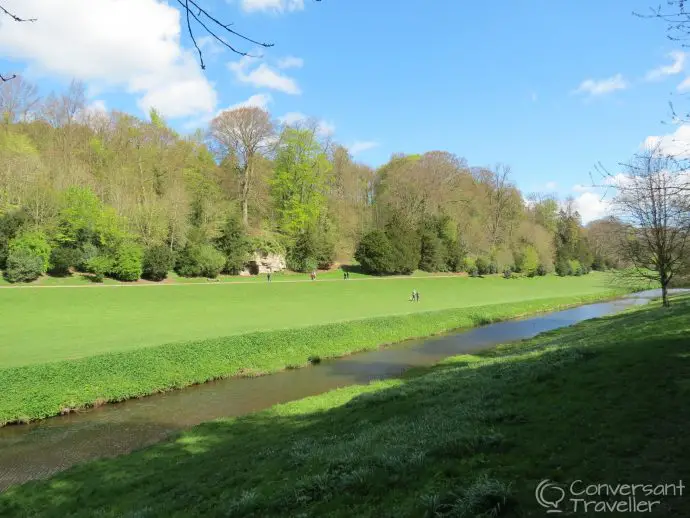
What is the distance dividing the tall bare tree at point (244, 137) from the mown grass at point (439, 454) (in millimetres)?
47994

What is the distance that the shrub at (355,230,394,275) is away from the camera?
184ft

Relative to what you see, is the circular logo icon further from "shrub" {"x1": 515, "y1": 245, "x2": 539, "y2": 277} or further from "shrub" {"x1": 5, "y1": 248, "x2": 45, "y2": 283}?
"shrub" {"x1": 515, "y1": 245, "x2": 539, "y2": 277}

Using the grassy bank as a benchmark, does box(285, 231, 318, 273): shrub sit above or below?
above

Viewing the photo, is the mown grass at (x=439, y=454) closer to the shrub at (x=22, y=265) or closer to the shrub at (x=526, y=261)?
the shrub at (x=22, y=265)

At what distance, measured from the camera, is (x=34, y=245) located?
33656 millimetres

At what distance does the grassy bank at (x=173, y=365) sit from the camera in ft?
44.8

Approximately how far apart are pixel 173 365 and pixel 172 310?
12.2 meters

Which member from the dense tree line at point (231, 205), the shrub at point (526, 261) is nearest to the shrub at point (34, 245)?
the dense tree line at point (231, 205)

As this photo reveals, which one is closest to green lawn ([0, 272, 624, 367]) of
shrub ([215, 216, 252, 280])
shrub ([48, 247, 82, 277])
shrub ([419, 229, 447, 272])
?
shrub ([48, 247, 82, 277])

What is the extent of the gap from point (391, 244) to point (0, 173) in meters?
41.4

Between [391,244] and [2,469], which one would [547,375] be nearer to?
[2,469]

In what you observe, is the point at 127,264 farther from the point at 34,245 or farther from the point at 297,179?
the point at 297,179

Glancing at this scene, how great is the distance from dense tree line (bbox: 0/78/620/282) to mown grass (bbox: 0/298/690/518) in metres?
21.6

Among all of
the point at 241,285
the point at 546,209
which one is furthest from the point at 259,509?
the point at 546,209
